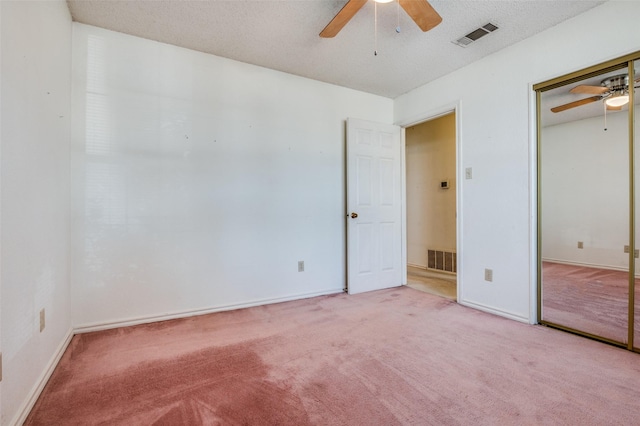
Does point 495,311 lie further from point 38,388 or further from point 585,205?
point 38,388

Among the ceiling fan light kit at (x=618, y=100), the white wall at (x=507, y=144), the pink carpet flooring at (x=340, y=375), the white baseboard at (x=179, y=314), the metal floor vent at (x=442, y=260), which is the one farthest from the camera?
the metal floor vent at (x=442, y=260)

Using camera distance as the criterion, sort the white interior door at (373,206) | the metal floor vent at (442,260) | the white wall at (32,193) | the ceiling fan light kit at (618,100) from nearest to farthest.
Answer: the white wall at (32,193) → the ceiling fan light kit at (618,100) → the white interior door at (373,206) → the metal floor vent at (442,260)

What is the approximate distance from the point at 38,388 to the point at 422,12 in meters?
3.10

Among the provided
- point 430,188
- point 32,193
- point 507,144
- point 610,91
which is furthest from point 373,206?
point 32,193

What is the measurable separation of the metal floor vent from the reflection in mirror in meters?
1.80

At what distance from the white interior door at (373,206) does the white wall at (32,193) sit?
262cm

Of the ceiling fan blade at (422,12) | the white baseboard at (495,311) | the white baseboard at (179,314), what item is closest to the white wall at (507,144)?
the white baseboard at (495,311)

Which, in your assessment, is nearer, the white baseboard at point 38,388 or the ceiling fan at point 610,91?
the white baseboard at point 38,388

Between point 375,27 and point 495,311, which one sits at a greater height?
point 375,27

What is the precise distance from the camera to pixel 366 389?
160 centimetres

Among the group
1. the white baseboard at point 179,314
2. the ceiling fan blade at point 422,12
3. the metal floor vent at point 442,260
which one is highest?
the ceiling fan blade at point 422,12

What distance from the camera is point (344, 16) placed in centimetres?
197

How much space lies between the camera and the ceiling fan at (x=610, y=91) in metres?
2.18

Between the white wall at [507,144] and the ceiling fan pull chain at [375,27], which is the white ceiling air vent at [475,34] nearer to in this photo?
the white wall at [507,144]
